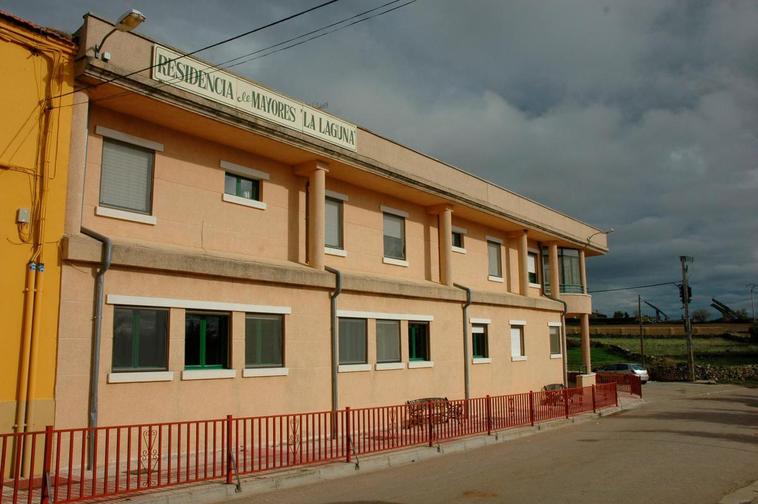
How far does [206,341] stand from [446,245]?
9804mm

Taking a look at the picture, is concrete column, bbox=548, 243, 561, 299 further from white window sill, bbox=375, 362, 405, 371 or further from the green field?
the green field

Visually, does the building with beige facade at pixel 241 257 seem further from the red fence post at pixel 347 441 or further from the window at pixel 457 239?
the red fence post at pixel 347 441

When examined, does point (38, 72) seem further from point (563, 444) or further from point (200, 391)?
point (563, 444)

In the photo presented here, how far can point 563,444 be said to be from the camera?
1438 cm

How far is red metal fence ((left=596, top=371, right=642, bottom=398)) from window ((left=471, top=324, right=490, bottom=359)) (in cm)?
837

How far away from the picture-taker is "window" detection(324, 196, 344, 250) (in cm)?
1692

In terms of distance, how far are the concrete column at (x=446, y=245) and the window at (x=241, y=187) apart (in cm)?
747

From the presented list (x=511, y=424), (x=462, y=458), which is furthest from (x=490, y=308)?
(x=462, y=458)

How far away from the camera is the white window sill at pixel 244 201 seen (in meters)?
14.2

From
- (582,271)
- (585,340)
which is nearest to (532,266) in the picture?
(582,271)

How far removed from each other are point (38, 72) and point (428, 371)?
12.6m

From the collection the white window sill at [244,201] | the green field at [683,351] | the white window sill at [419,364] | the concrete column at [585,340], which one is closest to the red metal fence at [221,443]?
the white window sill at [419,364]

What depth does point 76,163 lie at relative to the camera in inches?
438

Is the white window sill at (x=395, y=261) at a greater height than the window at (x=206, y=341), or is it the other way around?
the white window sill at (x=395, y=261)
